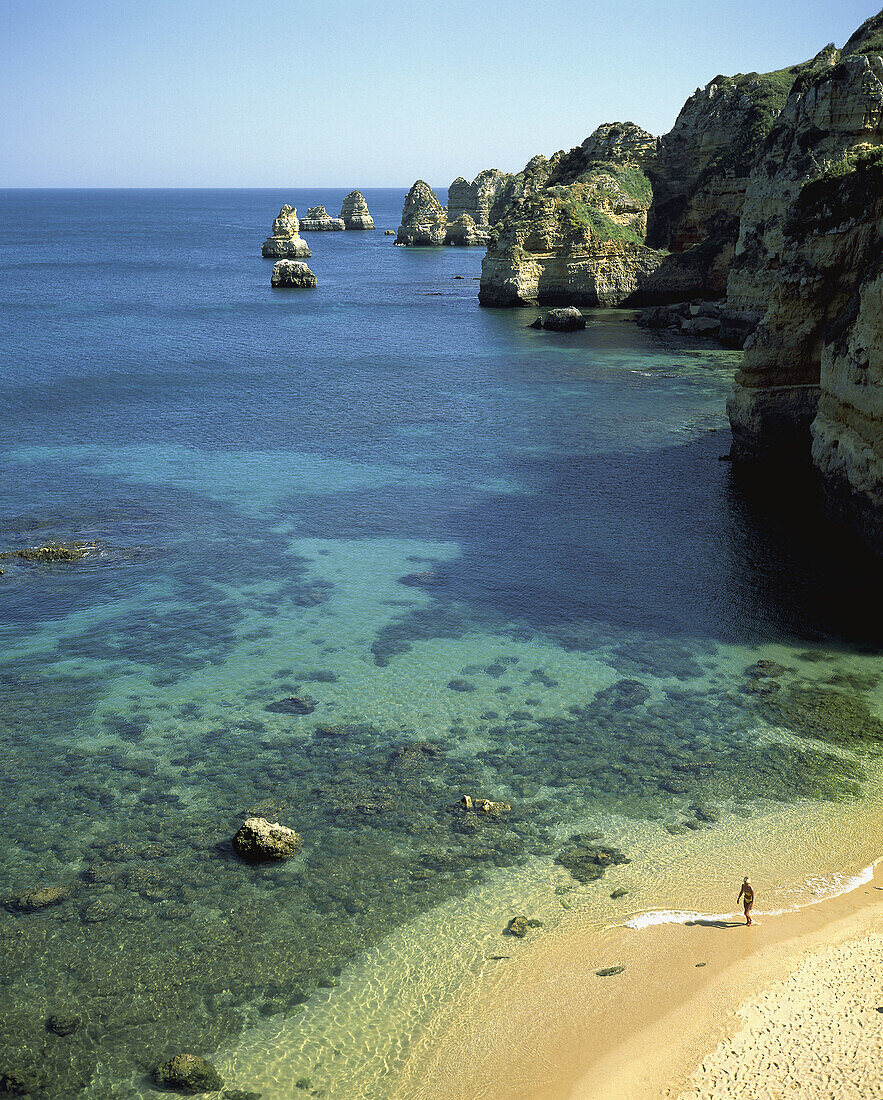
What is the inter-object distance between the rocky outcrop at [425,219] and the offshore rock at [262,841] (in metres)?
182

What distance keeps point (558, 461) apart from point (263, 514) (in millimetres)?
16921

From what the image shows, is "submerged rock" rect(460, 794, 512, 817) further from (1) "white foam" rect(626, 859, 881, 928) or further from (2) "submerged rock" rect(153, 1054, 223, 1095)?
(2) "submerged rock" rect(153, 1054, 223, 1095)

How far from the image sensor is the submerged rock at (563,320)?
89875 mm

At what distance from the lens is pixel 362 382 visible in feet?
234

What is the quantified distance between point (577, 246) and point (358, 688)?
8384cm

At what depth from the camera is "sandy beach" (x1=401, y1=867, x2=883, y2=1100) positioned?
1534 cm

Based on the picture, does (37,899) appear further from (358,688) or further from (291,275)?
(291,275)

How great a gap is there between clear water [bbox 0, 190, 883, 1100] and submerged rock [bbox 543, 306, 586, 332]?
31855mm

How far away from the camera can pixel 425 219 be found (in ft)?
615

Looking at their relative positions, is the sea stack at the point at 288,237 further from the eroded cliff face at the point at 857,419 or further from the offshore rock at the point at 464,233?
the eroded cliff face at the point at 857,419

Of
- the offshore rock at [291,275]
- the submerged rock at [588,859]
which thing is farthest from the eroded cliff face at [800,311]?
the offshore rock at [291,275]

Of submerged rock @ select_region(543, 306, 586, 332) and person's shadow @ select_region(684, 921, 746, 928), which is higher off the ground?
submerged rock @ select_region(543, 306, 586, 332)

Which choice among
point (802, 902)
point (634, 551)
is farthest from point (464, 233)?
point (802, 902)

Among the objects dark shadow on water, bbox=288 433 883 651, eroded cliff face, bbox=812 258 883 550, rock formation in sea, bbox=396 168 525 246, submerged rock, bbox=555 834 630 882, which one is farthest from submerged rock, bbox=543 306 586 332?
rock formation in sea, bbox=396 168 525 246
